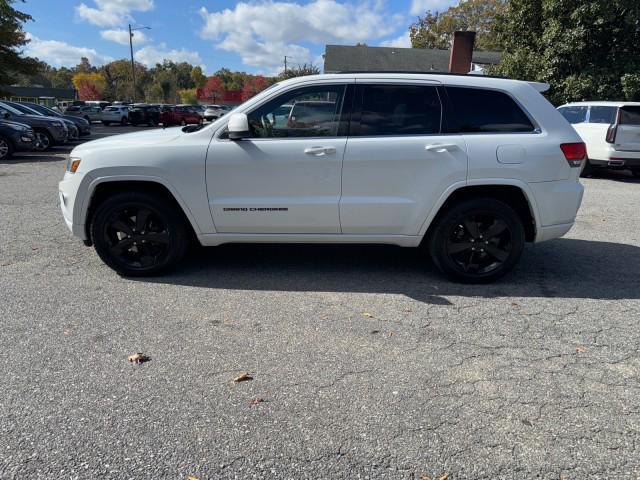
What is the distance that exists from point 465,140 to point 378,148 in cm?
79

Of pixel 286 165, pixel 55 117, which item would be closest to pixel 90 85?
pixel 55 117

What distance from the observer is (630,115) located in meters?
10.8

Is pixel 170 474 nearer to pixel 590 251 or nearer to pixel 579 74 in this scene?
pixel 590 251

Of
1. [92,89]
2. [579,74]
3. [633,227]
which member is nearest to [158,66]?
[92,89]

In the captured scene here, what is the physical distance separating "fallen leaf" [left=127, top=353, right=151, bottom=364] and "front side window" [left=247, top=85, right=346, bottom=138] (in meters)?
2.13

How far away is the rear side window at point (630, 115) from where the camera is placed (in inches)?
425

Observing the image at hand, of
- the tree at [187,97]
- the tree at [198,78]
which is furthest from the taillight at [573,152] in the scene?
the tree at [198,78]

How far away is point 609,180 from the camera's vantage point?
38.1 ft

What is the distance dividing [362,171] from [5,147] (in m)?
13.0

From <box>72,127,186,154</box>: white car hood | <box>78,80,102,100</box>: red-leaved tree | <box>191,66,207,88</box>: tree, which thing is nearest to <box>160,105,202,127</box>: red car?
<box>72,127,186,154</box>: white car hood

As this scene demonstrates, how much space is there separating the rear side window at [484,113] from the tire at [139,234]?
107 inches

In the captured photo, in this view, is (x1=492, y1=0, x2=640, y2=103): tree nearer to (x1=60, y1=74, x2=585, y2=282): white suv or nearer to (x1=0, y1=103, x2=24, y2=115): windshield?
(x1=60, y1=74, x2=585, y2=282): white suv

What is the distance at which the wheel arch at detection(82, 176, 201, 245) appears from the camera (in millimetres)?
4406

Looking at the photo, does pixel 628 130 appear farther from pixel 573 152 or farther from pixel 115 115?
pixel 115 115
